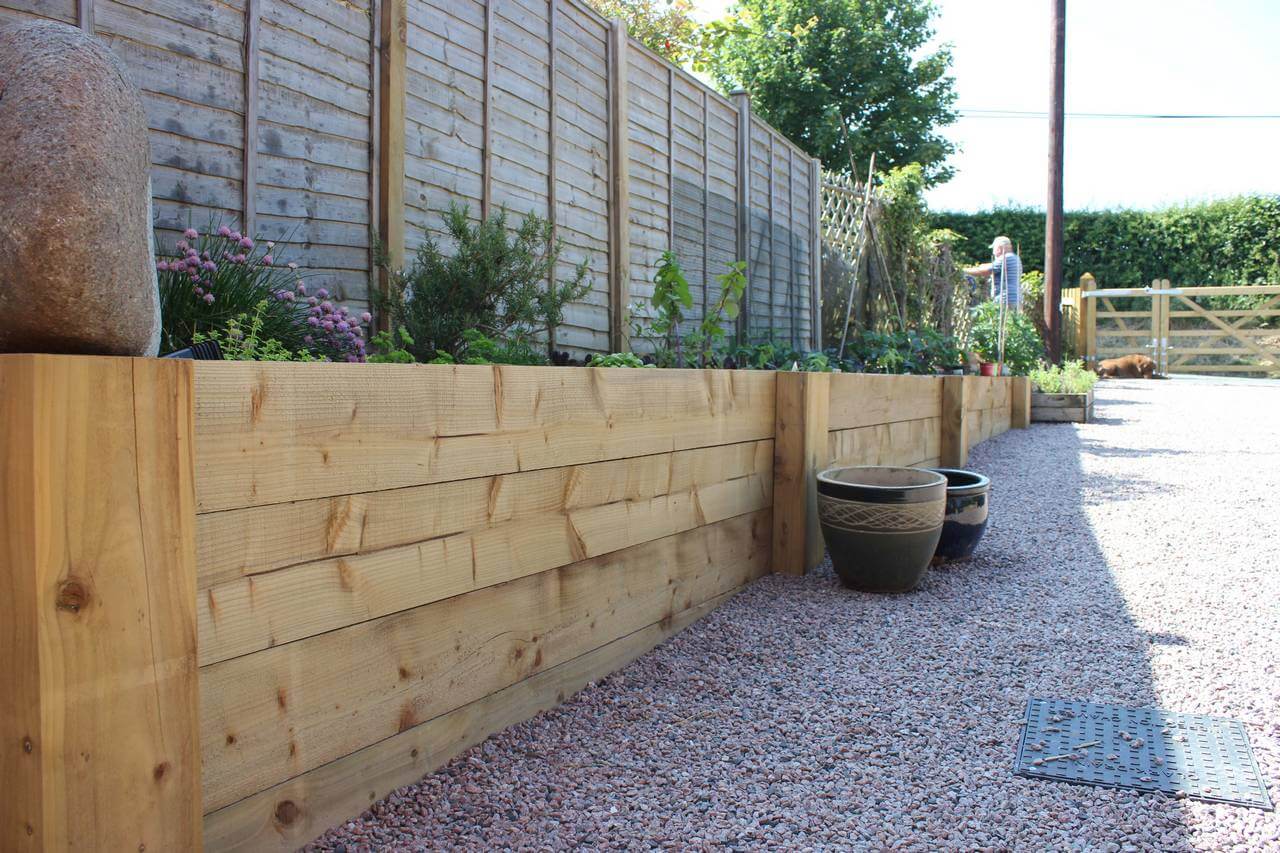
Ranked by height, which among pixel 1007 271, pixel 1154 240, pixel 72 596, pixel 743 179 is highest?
pixel 1154 240

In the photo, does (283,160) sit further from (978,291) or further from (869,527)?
(978,291)

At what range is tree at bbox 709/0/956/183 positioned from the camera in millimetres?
17703

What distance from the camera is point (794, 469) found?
3.08 m

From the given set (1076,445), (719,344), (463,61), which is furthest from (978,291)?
(463,61)

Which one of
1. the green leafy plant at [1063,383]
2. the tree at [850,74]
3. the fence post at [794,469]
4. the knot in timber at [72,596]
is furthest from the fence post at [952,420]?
the tree at [850,74]

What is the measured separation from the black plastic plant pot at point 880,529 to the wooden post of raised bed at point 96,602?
2.13 meters

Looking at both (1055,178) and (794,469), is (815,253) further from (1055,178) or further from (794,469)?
(1055,178)

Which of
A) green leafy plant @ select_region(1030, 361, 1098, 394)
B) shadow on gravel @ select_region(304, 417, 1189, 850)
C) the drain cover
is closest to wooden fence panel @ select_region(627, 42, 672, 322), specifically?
shadow on gravel @ select_region(304, 417, 1189, 850)

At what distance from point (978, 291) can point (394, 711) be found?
1311 centimetres

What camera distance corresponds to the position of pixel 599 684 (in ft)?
6.95

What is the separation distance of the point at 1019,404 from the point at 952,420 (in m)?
3.17

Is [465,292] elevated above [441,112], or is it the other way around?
[441,112]

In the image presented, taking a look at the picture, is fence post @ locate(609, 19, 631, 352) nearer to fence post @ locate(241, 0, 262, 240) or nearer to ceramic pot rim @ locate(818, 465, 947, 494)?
ceramic pot rim @ locate(818, 465, 947, 494)

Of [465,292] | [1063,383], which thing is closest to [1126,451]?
[1063,383]
